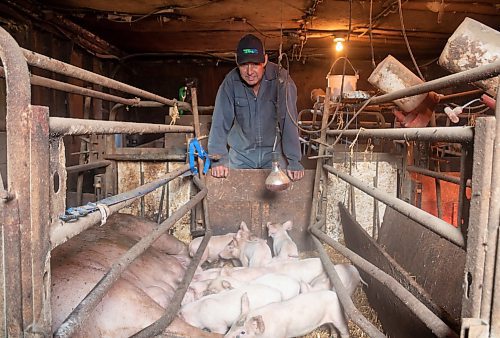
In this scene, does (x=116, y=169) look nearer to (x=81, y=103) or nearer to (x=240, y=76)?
(x=240, y=76)

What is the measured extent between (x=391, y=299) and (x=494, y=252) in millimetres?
1437

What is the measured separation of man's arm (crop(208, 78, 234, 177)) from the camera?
411cm

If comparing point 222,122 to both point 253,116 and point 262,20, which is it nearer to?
point 253,116

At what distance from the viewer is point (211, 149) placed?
410cm

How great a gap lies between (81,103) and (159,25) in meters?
1.89

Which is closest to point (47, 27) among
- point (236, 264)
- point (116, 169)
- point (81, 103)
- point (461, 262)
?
point (81, 103)

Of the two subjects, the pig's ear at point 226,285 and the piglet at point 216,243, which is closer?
the pig's ear at point 226,285

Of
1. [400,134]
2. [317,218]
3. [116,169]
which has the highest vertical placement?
[400,134]

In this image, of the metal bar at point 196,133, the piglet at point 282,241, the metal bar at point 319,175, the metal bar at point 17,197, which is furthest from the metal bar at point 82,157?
the metal bar at point 17,197

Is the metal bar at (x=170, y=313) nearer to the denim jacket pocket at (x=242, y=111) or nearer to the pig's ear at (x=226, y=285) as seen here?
the pig's ear at (x=226, y=285)

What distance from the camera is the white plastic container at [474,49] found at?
191 cm

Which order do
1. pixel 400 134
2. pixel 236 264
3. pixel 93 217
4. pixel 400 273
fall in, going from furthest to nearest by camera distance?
pixel 236 264 < pixel 400 273 < pixel 400 134 < pixel 93 217

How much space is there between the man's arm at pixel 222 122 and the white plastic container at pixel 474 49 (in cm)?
242

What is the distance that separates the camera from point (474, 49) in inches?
76.8
